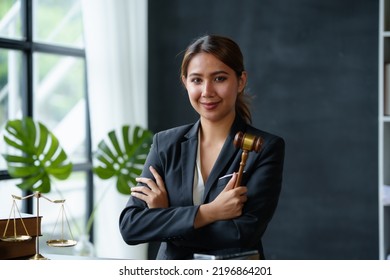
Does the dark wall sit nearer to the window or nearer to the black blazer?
the window

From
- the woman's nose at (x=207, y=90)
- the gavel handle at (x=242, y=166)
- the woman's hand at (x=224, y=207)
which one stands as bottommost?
the woman's hand at (x=224, y=207)

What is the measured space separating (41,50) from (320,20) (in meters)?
1.44

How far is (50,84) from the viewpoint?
3.43m

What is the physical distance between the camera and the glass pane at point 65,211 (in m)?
3.42

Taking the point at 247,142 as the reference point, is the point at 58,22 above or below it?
above

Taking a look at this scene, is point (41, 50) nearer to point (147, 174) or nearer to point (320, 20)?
point (320, 20)

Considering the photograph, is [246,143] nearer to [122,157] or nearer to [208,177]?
[208,177]

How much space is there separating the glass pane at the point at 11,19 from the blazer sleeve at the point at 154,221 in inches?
66.8

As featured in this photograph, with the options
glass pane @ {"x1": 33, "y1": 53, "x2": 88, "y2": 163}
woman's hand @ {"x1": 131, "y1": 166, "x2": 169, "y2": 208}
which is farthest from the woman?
glass pane @ {"x1": 33, "y1": 53, "x2": 88, "y2": 163}

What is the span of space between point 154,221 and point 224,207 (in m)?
0.19

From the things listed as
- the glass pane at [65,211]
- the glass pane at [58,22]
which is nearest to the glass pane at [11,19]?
the glass pane at [58,22]

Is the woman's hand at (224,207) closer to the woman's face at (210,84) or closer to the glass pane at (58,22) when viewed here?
the woman's face at (210,84)

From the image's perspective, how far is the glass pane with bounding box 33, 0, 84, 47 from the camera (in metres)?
3.34

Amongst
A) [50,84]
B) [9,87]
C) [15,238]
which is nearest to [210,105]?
[15,238]
